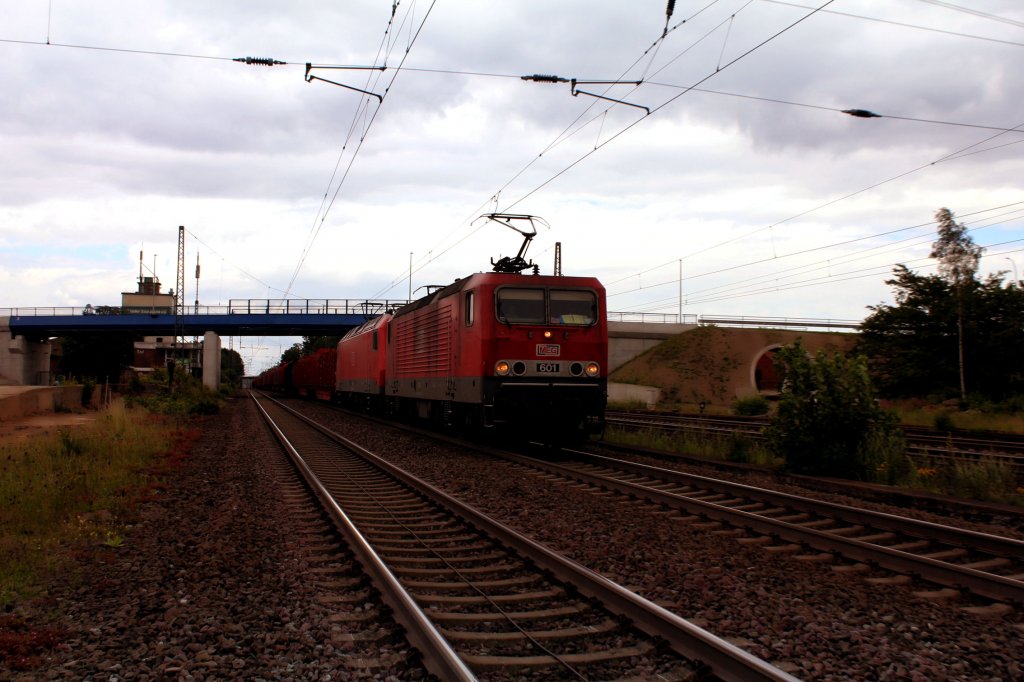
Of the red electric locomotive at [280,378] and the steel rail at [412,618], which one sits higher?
the red electric locomotive at [280,378]

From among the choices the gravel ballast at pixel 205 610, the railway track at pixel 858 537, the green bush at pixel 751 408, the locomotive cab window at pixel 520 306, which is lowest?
the gravel ballast at pixel 205 610

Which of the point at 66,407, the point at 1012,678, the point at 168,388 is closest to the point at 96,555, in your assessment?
the point at 1012,678

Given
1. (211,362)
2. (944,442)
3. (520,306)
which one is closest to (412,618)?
(520,306)

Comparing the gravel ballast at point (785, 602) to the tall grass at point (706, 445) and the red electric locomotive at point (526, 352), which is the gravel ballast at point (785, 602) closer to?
the red electric locomotive at point (526, 352)

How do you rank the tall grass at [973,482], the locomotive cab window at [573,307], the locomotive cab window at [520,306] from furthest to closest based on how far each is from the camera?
the locomotive cab window at [573,307] → the locomotive cab window at [520,306] → the tall grass at [973,482]

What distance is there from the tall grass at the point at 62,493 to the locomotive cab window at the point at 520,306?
6.51m

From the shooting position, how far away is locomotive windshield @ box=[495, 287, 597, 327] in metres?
14.2

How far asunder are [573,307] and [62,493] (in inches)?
349

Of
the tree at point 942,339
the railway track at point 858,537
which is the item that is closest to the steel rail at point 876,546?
the railway track at point 858,537

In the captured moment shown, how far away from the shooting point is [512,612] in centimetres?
517

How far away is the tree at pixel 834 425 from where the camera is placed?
11.9m

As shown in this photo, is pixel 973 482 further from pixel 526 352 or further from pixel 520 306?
pixel 520 306

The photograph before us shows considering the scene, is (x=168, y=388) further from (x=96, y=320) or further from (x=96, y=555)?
(x=96, y=320)

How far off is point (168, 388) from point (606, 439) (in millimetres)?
22080
